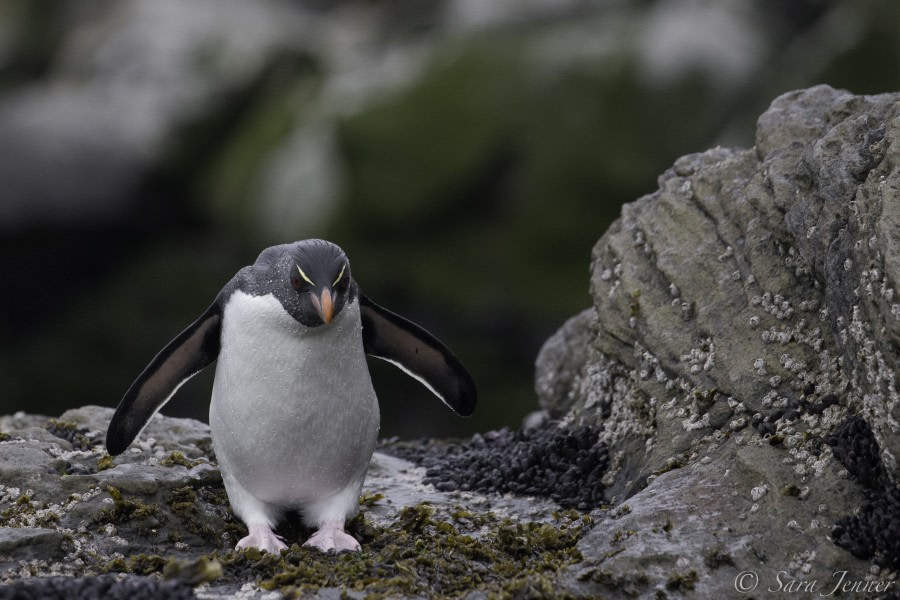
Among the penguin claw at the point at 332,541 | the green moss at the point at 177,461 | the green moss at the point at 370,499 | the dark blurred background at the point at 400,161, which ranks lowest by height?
the penguin claw at the point at 332,541

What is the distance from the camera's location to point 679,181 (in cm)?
614

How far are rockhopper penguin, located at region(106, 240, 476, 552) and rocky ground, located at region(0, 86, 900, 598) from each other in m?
0.21

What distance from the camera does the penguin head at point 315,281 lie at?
15.6 feet

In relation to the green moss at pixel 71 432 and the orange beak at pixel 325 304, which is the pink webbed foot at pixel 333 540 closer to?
the orange beak at pixel 325 304

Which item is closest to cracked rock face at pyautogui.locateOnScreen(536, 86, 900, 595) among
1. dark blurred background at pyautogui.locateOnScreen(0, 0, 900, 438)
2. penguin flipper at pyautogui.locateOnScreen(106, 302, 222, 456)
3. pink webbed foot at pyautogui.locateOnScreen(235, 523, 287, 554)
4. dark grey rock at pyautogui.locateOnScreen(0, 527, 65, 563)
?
pink webbed foot at pyautogui.locateOnScreen(235, 523, 287, 554)

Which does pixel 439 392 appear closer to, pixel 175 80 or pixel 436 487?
pixel 436 487

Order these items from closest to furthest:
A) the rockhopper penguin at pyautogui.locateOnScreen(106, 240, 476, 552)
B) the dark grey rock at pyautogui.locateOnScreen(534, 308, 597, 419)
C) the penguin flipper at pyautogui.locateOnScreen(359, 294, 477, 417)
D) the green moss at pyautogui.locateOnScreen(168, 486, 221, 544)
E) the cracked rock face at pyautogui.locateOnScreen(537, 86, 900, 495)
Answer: the cracked rock face at pyautogui.locateOnScreen(537, 86, 900, 495)
the rockhopper penguin at pyautogui.locateOnScreen(106, 240, 476, 552)
the green moss at pyautogui.locateOnScreen(168, 486, 221, 544)
the penguin flipper at pyautogui.locateOnScreen(359, 294, 477, 417)
the dark grey rock at pyautogui.locateOnScreen(534, 308, 597, 419)

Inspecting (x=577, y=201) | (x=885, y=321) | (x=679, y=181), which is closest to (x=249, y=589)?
(x=885, y=321)

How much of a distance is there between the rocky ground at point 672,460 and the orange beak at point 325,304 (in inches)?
42.6

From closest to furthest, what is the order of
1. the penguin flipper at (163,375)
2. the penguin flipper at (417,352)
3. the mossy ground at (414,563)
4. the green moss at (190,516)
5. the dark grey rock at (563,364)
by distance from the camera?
the mossy ground at (414,563)
the green moss at (190,516)
the penguin flipper at (163,375)
the penguin flipper at (417,352)
the dark grey rock at (563,364)

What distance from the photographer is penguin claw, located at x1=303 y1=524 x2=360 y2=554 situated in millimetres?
4973

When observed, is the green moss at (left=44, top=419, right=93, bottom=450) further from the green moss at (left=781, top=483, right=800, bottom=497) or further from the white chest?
the green moss at (left=781, top=483, right=800, bottom=497)

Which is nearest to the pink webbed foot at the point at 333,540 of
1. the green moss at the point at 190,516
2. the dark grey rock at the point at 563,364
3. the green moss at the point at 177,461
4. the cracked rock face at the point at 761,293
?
Result: the green moss at the point at 190,516

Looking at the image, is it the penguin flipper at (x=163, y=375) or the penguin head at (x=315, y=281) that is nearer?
the penguin head at (x=315, y=281)
